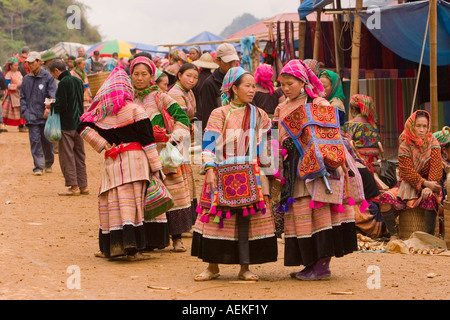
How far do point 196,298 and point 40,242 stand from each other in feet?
10.9

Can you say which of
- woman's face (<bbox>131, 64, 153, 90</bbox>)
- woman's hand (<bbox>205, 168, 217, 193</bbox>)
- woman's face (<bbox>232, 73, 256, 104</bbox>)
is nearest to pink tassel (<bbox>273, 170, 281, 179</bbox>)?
woman's hand (<bbox>205, 168, 217, 193</bbox>)

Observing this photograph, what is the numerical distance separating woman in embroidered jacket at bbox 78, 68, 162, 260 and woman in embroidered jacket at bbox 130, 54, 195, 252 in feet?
1.11

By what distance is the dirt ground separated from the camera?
6156mm

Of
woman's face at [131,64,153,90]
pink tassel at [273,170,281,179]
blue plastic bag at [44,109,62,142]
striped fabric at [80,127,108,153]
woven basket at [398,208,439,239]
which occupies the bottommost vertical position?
woven basket at [398,208,439,239]

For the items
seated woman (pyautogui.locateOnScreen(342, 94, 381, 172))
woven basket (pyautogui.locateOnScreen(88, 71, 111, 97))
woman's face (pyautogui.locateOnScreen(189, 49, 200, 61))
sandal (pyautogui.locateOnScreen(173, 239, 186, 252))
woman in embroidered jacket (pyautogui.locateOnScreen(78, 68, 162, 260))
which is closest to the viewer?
woman in embroidered jacket (pyautogui.locateOnScreen(78, 68, 162, 260))

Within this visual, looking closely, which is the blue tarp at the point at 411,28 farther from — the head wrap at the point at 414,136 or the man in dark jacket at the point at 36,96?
the man in dark jacket at the point at 36,96

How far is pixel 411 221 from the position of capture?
30.7ft

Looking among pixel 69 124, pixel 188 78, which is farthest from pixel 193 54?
pixel 188 78

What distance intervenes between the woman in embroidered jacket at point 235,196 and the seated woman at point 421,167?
9.63 feet

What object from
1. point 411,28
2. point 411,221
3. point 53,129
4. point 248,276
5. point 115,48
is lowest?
point 411,221

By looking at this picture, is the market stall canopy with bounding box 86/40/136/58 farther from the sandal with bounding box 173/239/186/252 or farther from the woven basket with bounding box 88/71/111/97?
the sandal with bounding box 173/239/186/252

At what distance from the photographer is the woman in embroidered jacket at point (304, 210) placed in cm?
661

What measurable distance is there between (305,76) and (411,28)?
189 inches

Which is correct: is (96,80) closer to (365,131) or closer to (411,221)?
(365,131)
